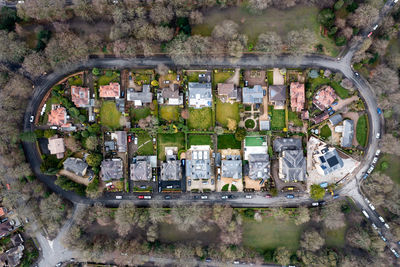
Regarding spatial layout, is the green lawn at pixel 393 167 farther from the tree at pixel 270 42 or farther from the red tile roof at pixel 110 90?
the red tile roof at pixel 110 90

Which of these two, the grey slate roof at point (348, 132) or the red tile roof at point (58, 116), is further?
the grey slate roof at point (348, 132)

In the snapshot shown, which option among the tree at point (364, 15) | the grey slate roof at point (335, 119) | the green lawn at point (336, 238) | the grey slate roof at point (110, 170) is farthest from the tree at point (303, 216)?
the tree at point (364, 15)

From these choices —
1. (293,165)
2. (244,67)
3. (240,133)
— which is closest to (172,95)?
(240,133)

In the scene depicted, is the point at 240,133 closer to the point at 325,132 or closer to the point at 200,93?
the point at 200,93

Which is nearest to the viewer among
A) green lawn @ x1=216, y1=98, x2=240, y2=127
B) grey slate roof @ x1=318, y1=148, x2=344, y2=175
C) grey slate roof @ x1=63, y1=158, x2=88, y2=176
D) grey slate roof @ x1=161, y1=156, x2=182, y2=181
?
grey slate roof @ x1=318, y1=148, x2=344, y2=175

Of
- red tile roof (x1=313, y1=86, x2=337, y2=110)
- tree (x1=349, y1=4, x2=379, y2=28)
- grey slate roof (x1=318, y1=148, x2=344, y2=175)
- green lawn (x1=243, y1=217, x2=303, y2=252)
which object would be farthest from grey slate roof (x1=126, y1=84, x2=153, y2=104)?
tree (x1=349, y1=4, x2=379, y2=28)

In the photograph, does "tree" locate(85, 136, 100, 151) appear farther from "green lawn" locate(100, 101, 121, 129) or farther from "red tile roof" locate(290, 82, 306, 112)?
"red tile roof" locate(290, 82, 306, 112)
